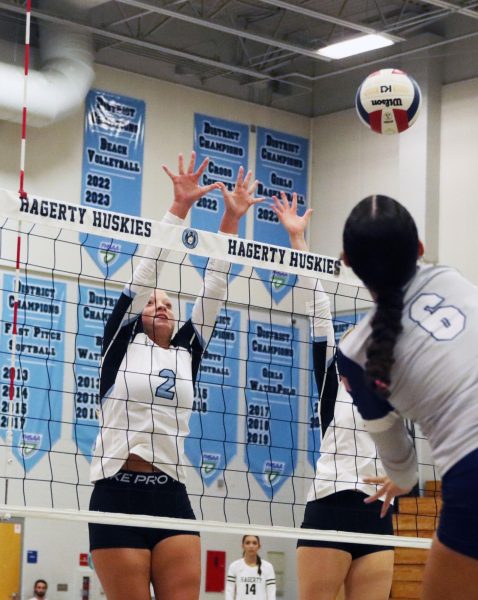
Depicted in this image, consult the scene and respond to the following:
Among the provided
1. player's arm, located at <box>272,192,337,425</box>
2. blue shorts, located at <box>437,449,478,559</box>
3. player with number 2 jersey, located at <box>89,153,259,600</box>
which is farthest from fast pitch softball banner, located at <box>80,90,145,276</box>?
blue shorts, located at <box>437,449,478,559</box>

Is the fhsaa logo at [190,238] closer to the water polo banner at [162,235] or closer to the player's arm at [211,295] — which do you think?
the water polo banner at [162,235]

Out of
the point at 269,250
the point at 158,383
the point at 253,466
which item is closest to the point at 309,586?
the point at 158,383

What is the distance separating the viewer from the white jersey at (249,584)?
43.9 ft

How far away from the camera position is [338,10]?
16.0 metres

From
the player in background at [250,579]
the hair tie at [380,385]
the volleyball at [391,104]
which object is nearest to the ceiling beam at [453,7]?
the volleyball at [391,104]

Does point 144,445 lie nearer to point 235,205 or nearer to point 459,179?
point 235,205

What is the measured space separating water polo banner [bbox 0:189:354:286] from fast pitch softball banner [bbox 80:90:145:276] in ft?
31.6

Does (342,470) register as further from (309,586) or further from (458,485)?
(458,485)

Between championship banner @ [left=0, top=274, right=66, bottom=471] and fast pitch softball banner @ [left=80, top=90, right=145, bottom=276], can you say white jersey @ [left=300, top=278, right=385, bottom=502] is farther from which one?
fast pitch softball banner @ [left=80, top=90, right=145, bottom=276]

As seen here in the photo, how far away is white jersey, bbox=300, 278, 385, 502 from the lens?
209 inches

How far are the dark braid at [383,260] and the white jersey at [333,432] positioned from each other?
2593 millimetres

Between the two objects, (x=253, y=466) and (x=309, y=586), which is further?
(x=253, y=466)

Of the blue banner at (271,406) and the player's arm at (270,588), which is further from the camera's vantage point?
the blue banner at (271,406)

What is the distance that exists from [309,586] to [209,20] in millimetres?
11602
